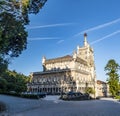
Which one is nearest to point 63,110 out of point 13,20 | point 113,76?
point 13,20

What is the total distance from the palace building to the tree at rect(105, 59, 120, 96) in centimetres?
2009

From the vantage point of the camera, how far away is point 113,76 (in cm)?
7175

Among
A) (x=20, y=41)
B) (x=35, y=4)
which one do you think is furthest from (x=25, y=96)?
(x=35, y=4)

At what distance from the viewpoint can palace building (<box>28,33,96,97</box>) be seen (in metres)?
89.6

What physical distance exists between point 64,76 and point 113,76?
82.9 ft

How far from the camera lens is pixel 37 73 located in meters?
99.9

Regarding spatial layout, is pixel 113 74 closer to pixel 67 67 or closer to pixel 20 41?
pixel 67 67

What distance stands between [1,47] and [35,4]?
222 inches

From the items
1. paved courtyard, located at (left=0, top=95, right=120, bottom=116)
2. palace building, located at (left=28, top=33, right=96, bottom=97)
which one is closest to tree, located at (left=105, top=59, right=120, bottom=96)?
palace building, located at (left=28, top=33, right=96, bottom=97)

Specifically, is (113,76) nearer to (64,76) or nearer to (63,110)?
(64,76)

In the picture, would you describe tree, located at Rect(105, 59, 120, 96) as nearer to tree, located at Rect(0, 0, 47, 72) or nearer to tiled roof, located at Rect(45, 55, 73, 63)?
tiled roof, located at Rect(45, 55, 73, 63)

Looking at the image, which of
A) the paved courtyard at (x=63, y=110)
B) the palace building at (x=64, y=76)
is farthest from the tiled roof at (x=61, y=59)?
the paved courtyard at (x=63, y=110)

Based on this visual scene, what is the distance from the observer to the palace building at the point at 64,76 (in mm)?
89625

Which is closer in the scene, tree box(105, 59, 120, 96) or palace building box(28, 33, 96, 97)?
tree box(105, 59, 120, 96)
